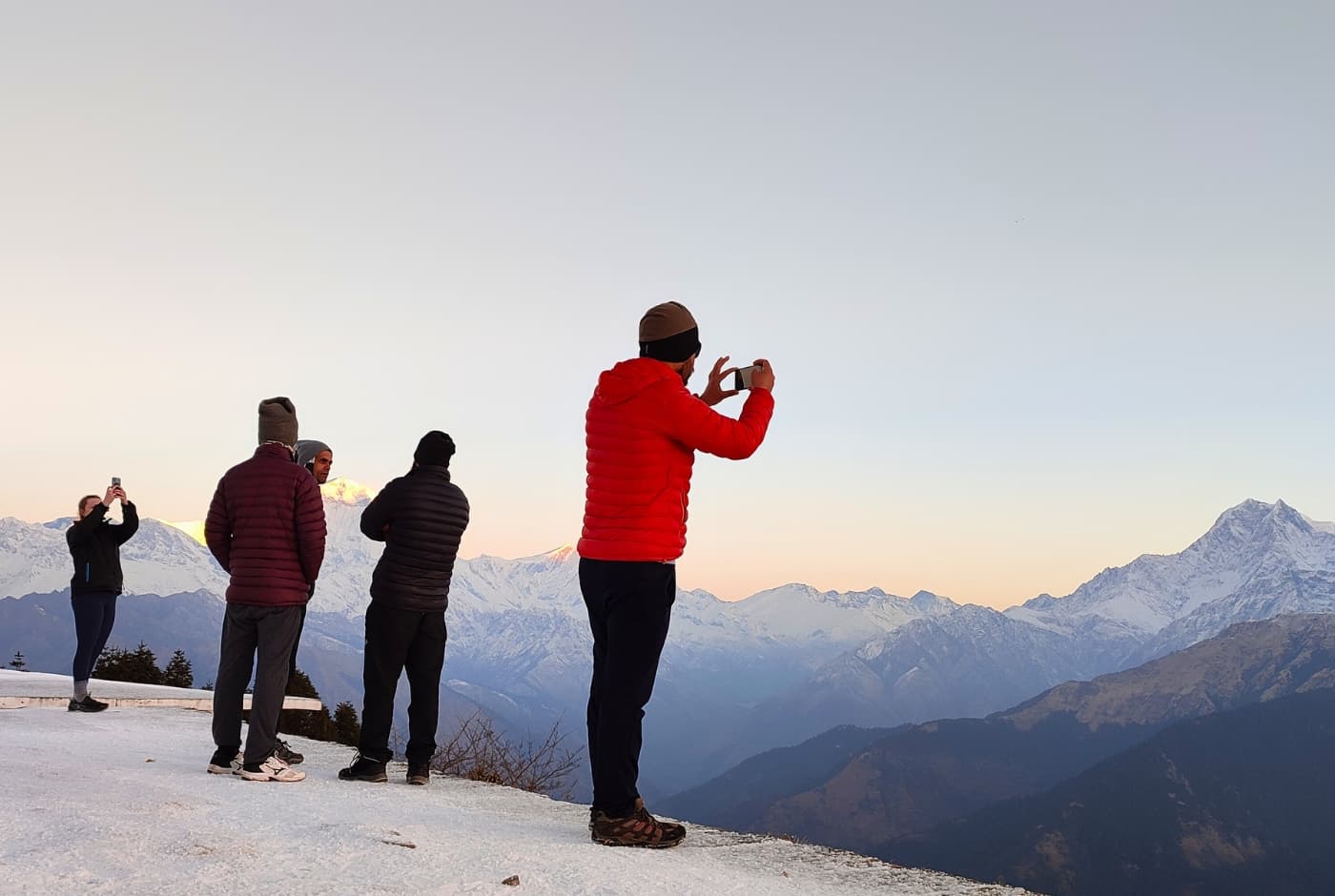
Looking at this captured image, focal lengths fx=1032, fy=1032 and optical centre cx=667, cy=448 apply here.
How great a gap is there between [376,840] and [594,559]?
154cm

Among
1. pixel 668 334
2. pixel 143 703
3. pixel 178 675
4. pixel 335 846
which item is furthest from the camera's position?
pixel 178 675

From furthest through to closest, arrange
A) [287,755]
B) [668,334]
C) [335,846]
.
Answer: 1. [287,755]
2. [668,334]
3. [335,846]

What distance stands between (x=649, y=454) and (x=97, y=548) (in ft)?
24.9

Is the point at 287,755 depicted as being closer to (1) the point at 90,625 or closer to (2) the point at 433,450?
(2) the point at 433,450

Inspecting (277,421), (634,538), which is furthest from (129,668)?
(634,538)

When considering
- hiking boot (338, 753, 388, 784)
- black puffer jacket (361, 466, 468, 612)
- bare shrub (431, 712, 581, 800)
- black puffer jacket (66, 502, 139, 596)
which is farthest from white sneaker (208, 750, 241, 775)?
black puffer jacket (66, 502, 139, 596)

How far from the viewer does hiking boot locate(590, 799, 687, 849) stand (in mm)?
4754

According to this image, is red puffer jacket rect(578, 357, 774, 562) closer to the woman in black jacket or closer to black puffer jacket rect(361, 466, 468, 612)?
black puffer jacket rect(361, 466, 468, 612)

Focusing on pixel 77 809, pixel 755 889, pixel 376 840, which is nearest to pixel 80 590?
pixel 77 809

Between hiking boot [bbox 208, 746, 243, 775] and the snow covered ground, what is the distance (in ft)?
0.43

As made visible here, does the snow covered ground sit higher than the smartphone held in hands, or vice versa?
the smartphone held in hands

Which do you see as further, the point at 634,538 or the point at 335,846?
the point at 634,538

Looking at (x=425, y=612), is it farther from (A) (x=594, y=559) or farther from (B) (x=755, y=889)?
(B) (x=755, y=889)

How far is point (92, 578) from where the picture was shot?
32.9ft
